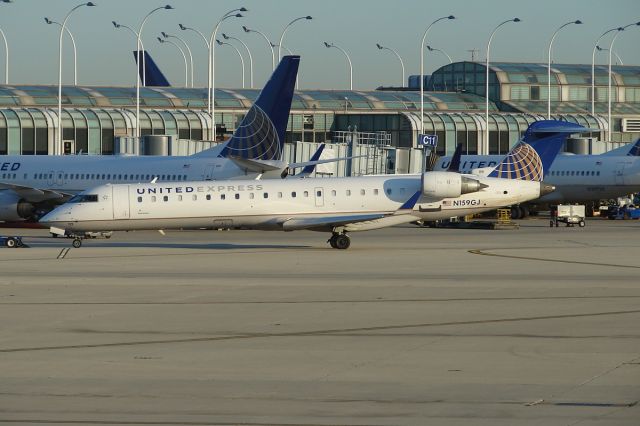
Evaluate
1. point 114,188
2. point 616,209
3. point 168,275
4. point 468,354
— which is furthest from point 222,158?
point 468,354

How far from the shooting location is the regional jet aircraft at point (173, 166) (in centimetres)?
6250

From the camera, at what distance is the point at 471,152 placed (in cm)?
11000

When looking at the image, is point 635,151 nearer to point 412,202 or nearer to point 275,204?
point 412,202

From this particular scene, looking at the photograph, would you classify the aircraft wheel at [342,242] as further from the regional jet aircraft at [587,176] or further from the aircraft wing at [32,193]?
the regional jet aircraft at [587,176]

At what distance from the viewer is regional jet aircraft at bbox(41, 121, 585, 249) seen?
48281 millimetres

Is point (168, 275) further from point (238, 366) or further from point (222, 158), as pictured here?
point (222, 158)

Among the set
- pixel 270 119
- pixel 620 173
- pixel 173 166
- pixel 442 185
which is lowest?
pixel 442 185

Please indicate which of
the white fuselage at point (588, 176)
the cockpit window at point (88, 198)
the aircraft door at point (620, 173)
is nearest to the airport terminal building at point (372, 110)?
the white fuselage at point (588, 176)

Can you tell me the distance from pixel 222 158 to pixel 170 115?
4082 cm

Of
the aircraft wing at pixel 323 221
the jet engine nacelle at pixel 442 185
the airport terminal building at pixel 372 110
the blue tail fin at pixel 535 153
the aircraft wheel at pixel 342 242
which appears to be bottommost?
the aircraft wheel at pixel 342 242

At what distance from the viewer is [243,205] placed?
48.4 meters

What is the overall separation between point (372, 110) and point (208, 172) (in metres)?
56.0

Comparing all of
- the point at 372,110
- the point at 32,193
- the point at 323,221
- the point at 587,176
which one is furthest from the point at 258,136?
the point at 372,110

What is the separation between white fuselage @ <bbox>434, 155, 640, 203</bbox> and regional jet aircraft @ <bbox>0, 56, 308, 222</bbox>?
23145 mm
